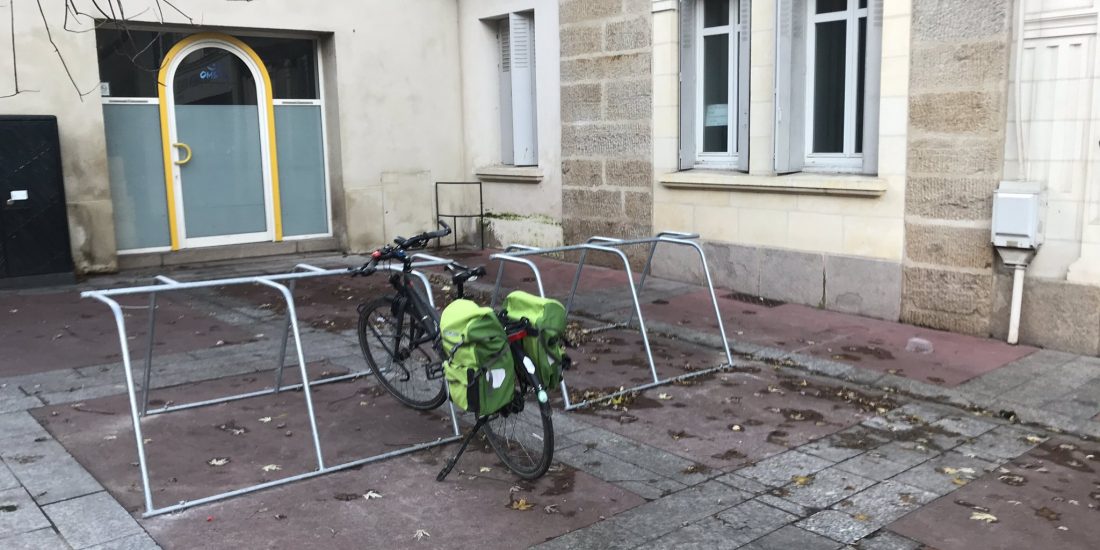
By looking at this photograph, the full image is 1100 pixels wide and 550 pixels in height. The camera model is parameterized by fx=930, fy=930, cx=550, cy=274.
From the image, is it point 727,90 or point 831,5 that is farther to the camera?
point 727,90

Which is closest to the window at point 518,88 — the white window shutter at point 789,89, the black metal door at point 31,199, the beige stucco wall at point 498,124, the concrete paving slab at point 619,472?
the beige stucco wall at point 498,124

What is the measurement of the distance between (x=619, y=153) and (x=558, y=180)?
3.96 ft

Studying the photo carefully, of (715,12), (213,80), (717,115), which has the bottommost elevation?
(717,115)

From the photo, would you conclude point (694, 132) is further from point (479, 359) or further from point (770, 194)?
point (479, 359)

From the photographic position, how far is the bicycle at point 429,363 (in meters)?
4.54

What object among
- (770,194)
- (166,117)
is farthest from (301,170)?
(770,194)

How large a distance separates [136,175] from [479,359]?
28.4 feet

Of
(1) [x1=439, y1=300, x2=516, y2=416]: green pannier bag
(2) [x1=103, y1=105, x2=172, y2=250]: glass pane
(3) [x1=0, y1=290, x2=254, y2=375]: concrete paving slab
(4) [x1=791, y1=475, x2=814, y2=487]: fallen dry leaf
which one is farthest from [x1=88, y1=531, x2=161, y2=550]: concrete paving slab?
(2) [x1=103, y1=105, x2=172, y2=250]: glass pane

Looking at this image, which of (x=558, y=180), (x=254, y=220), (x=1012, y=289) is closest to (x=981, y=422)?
(x=1012, y=289)

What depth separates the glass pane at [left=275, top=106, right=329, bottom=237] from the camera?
1254 centimetres

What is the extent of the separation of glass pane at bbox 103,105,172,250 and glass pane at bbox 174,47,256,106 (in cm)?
49

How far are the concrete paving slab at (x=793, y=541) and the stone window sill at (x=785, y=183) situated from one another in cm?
483

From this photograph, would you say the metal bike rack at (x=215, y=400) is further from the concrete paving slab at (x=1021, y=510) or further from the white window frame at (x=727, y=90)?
the white window frame at (x=727, y=90)

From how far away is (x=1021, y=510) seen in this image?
14.1 ft
